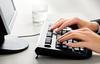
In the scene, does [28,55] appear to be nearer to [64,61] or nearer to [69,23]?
[64,61]

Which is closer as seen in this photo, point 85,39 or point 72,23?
point 85,39

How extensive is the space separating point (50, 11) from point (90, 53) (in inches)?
30.8

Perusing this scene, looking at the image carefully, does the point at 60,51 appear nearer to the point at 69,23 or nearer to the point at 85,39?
the point at 85,39

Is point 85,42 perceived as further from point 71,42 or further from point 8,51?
point 8,51

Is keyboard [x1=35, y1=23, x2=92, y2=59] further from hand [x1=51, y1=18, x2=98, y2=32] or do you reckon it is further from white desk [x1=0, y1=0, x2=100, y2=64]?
hand [x1=51, y1=18, x2=98, y2=32]

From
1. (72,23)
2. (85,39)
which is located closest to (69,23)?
(72,23)

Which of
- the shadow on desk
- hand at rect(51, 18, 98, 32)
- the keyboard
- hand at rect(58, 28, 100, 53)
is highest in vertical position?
hand at rect(51, 18, 98, 32)

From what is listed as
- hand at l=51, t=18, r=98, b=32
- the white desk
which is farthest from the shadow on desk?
hand at l=51, t=18, r=98, b=32

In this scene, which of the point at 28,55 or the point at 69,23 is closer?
the point at 28,55

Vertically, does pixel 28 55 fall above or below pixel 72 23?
below

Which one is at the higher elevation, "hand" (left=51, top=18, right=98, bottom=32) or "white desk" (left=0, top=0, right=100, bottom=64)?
"hand" (left=51, top=18, right=98, bottom=32)

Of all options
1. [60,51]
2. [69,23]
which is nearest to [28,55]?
[60,51]

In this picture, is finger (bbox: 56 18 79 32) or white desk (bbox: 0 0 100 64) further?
finger (bbox: 56 18 79 32)

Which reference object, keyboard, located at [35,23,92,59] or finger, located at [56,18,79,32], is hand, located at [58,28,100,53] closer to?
keyboard, located at [35,23,92,59]
